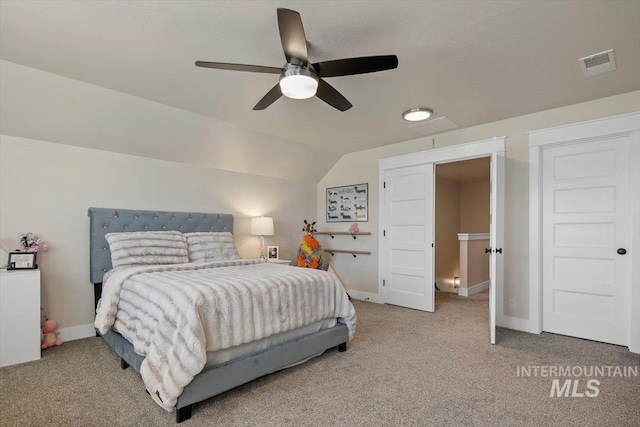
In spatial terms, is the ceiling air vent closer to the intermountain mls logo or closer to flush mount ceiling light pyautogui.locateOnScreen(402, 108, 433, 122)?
flush mount ceiling light pyautogui.locateOnScreen(402, 108, 433, 122)

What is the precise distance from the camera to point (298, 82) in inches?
85.0

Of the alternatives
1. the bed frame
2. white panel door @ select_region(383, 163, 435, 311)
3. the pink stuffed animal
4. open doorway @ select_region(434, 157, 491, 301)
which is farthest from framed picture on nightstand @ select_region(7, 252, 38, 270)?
open doorway @ select_region(434, 157, 491, 301)

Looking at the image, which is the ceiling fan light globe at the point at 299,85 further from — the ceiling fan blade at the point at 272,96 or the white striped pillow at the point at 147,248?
the white striped pillow at the point at 147,248

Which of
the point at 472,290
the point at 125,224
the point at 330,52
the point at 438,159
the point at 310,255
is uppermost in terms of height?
the point at 330,52

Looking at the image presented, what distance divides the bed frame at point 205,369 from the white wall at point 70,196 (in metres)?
0.16

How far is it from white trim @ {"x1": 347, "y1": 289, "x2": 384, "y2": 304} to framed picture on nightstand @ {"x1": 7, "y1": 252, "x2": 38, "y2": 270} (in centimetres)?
416

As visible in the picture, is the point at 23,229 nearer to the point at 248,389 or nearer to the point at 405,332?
the point at 248,389

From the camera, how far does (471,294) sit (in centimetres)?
587

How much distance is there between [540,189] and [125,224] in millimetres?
4718

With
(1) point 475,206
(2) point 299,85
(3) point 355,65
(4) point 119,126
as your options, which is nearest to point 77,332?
(4) point 119,126

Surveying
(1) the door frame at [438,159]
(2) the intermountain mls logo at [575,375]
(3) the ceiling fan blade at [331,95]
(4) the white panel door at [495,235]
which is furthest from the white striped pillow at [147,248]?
(2) the intermountain mls logo at [575,375]

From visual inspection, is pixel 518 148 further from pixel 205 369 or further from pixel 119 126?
pixel 119 126

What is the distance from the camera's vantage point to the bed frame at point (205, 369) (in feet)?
6.63

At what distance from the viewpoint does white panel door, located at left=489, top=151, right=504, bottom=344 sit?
10.6 ft
